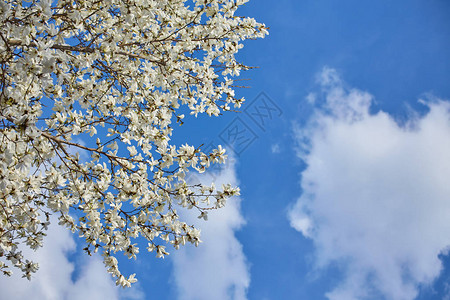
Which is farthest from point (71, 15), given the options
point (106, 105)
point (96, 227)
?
point (96, 227)

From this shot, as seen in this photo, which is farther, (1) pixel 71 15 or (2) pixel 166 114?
(2) pixel 166 114

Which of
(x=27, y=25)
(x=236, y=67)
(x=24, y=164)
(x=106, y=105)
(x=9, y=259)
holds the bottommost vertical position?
(x=9, y=259)

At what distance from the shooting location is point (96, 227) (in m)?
5.38

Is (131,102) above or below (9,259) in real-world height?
above

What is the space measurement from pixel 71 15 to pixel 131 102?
5.32 feet

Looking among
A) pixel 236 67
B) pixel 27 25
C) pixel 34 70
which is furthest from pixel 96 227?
pixel 236 67

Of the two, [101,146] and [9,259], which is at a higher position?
[101,146]

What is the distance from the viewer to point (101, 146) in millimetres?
5504

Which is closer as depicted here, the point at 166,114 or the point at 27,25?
the point at 27,25

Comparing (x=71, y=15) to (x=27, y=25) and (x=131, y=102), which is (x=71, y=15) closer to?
(x=27, y=25)

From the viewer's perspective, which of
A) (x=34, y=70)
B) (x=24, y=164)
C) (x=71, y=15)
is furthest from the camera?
(x=71, y=15)

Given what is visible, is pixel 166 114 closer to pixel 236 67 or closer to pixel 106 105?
pixel 106 105

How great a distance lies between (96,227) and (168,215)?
112cm

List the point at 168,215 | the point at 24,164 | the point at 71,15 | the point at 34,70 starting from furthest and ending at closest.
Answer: the point at 168,215
the point at 71,15
the point at 24,164
the point at 34,70
